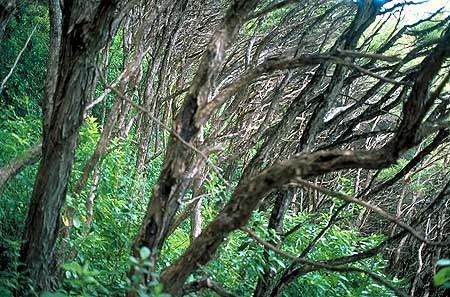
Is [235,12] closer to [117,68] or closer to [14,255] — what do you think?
[14,255]

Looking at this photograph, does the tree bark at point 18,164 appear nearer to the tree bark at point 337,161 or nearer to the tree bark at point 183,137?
the tree bark at point 183,137

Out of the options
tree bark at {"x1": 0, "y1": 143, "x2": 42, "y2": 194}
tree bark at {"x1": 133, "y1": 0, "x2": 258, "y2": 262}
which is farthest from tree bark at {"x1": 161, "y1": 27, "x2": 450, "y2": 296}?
tree bark at {"x1": 0, "y1": 143, "x2": 42, "y2": 194}

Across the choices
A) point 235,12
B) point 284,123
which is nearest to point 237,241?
point 284,123

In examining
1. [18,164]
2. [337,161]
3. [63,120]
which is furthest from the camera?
[18,164]

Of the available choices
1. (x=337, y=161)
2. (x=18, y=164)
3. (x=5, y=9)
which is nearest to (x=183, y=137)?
(x=337, y=161)

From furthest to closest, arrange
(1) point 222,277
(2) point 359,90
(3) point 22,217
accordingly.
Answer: (2) point 359,90
(1) point 222,277
(3) point 22,217

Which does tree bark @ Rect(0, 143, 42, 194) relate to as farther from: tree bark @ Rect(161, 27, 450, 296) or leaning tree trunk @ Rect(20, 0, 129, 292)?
tree bark @ Rect(161, 27, 450, 296)

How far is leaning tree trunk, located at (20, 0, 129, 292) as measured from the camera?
Answer: 213 centimetres

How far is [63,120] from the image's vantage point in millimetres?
2252

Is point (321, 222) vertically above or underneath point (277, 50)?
underneath

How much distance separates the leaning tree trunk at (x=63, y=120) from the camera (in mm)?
2129

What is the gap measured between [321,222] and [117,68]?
666 centimetres

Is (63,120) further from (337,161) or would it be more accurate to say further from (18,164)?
(337,161)

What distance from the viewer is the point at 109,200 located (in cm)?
360
